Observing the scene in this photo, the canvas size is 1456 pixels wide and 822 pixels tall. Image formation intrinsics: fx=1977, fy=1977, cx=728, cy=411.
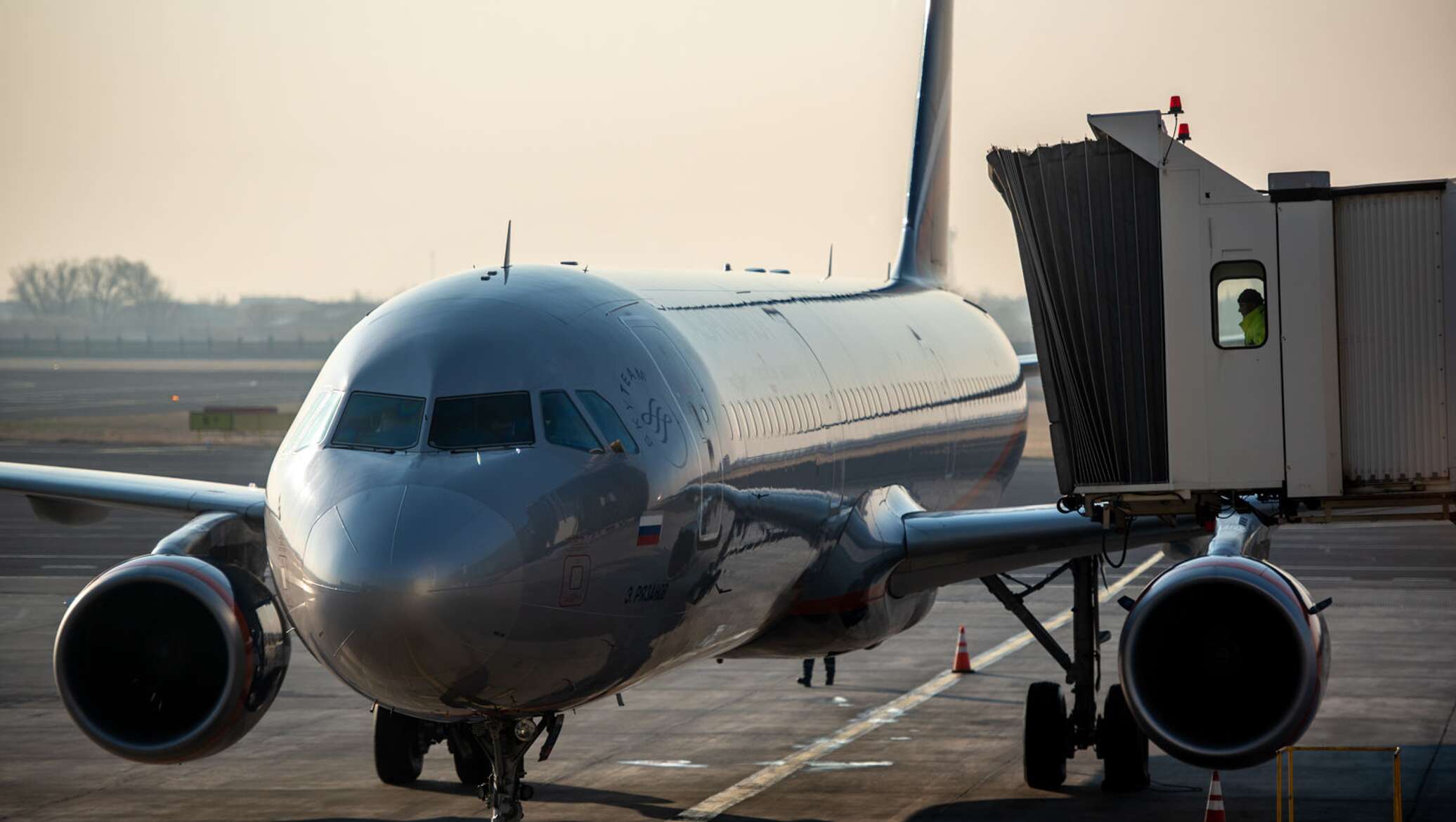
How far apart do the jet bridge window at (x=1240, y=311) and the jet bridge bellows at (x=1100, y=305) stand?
0.37 m

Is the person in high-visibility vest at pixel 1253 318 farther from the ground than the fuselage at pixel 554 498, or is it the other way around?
the person in high-visibility vest at pixel 1253 318

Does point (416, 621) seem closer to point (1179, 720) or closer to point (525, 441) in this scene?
point (525, 441)

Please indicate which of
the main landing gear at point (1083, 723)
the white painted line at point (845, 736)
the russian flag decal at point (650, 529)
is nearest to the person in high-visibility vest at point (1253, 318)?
the russian flag decal at point (650, 529)

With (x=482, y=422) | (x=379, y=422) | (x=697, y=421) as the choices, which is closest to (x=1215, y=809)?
(x=697, y=421)

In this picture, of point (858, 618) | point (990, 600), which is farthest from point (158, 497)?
point (990, 600)

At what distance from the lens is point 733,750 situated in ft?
65.4

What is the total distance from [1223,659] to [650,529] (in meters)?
4.45

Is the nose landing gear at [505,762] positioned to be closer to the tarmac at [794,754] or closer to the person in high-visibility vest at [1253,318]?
the tarmac at [794,754]

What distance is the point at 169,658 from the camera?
1416 cm

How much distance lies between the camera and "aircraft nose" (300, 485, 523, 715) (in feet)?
34.2

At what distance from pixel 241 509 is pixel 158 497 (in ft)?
3.46

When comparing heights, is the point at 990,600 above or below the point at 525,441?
below

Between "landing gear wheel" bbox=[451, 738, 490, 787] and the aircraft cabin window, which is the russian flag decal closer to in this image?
the aircraft cabin window

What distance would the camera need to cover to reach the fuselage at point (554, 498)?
10656mm
